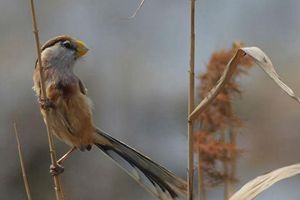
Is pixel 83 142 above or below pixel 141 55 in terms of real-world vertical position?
above

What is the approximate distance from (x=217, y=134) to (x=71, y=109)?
0.45 m

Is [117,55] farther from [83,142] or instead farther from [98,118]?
[83,142]

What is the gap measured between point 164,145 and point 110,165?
508 mm

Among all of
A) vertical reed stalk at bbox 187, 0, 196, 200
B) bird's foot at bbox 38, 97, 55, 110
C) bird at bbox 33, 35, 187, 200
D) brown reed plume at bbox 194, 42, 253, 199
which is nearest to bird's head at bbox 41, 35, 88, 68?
bird at bbox 33, 35, 187, 200

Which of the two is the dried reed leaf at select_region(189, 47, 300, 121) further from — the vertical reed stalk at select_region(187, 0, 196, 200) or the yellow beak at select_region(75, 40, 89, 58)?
the yellow beak at select_region(75, 40, 89, 58)

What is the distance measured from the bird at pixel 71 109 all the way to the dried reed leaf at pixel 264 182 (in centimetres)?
49

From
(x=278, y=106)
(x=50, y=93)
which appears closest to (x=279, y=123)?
(x=278, y=106)

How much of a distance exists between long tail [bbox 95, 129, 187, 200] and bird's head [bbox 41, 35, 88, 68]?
24 cm

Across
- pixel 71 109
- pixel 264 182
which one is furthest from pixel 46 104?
pixel 264 182

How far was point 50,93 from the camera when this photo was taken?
2.43 m

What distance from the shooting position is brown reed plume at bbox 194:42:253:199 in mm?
2324

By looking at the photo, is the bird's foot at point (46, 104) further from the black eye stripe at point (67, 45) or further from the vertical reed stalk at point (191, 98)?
the vertical reed stalk at point (191, 98)

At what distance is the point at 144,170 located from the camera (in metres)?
2.32

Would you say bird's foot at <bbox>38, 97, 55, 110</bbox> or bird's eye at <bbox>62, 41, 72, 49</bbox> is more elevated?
bird's eye at <bbox>62, 41, 72, 49</bbox>
